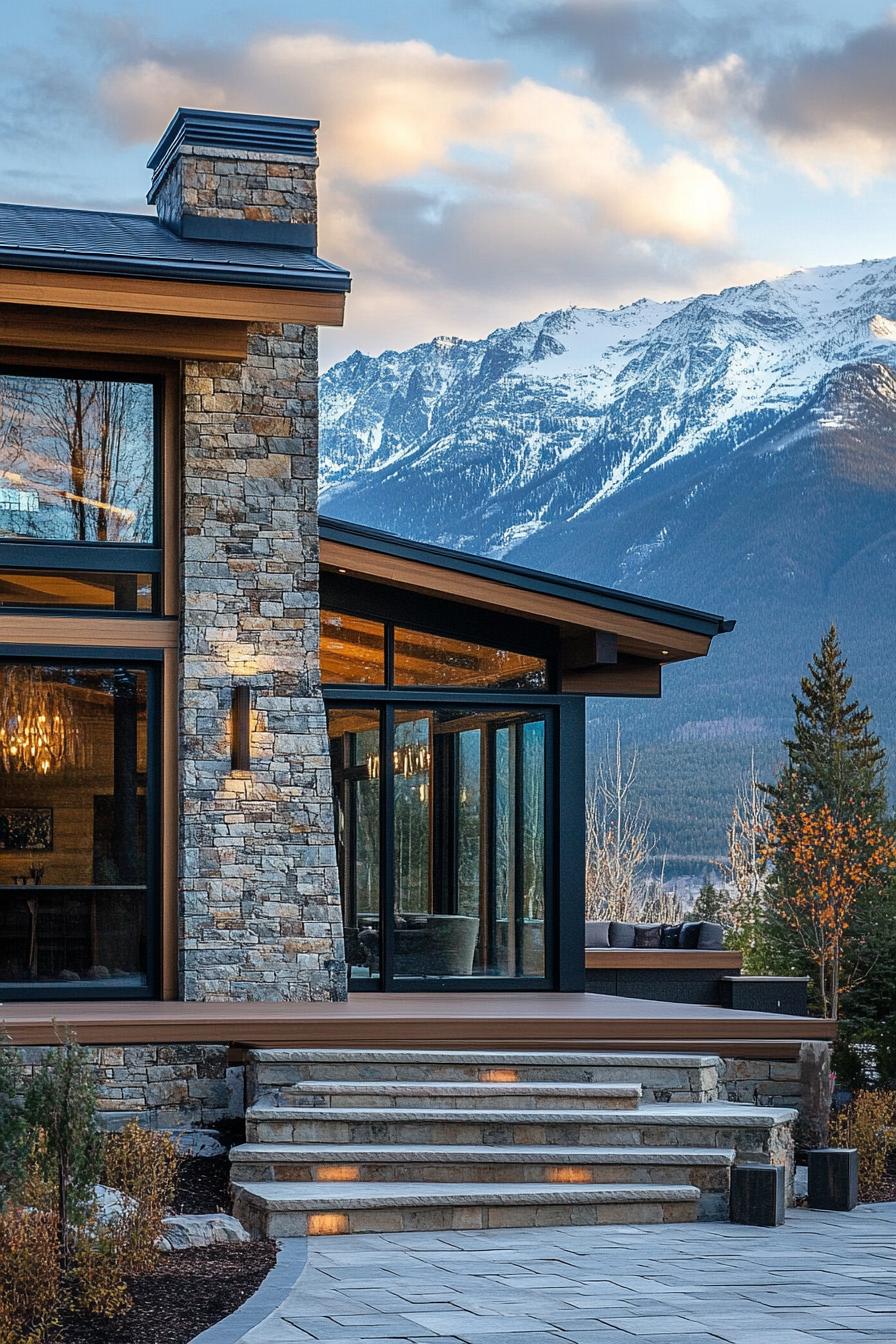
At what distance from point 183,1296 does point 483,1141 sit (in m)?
2.44

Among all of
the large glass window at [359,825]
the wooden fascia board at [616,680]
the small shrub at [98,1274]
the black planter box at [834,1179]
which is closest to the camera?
the small shrub at [98,1274]

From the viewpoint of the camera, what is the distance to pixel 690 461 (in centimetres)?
11000

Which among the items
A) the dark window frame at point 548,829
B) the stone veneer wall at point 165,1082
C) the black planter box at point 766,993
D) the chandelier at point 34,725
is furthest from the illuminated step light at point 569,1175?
the black planter box at point 766,993

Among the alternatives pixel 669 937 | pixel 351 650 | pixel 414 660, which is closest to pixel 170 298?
pixel 351 650

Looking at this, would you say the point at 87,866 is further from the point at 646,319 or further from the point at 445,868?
the point at 646,319

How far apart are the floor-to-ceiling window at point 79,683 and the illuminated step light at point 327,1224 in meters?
3.40

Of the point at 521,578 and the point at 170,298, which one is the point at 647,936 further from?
the point at 170,298

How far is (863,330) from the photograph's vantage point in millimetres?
131000

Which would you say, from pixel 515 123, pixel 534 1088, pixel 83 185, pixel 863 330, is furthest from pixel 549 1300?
pixel 863 330

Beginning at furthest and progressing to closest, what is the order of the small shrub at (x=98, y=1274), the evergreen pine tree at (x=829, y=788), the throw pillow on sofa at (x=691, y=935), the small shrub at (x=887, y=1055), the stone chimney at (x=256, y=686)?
the evergreen pine tree at (x=829, y=788)
the throw pillow on sofa at (x=691, y=935)
the small shrub at (x=887, y=1055)
the stone chimney at (x=256, y=686)
the small shrub at (x=98, y=1274)

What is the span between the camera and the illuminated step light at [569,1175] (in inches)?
Result: 316

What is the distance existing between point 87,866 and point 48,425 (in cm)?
276

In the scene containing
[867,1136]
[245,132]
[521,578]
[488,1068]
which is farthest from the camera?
[521,578]

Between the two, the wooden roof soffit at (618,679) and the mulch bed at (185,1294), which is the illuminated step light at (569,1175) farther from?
the wooden roof soffit at (618,679)
